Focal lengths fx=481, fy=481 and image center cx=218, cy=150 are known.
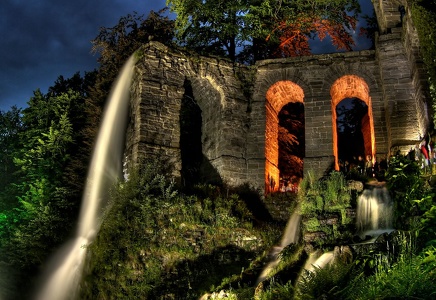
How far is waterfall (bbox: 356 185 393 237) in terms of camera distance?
9.61m

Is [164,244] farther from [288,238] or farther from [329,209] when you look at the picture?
[329,209]

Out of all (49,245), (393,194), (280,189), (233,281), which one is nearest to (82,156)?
(49,245)

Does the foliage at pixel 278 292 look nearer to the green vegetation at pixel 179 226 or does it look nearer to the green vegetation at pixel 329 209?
the green vegetation at pixel 179 226

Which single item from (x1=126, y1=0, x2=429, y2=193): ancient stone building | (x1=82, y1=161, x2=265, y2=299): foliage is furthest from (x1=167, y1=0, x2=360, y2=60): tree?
(x1=82, y1=161, x2=265, y2=299): foliage

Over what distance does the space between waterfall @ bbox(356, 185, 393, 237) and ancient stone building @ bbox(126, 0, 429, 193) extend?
486 cm

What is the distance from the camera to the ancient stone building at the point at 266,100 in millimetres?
14648

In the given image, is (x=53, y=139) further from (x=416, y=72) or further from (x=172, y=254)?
(x=416, y=72)

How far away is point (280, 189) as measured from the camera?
17.1 metres

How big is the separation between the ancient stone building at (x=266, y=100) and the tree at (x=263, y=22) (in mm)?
3679

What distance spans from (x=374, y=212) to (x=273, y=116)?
26.4ft

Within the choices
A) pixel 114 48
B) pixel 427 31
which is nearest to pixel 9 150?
pixel 114 48

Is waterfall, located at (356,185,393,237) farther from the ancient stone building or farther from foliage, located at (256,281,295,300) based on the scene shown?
the ancient stone building

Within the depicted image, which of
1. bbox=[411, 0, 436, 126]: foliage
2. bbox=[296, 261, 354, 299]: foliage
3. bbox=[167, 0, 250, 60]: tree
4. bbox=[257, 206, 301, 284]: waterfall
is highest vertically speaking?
bbox=[167, 0, 250, 60]: tree

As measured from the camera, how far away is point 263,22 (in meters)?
20.6
